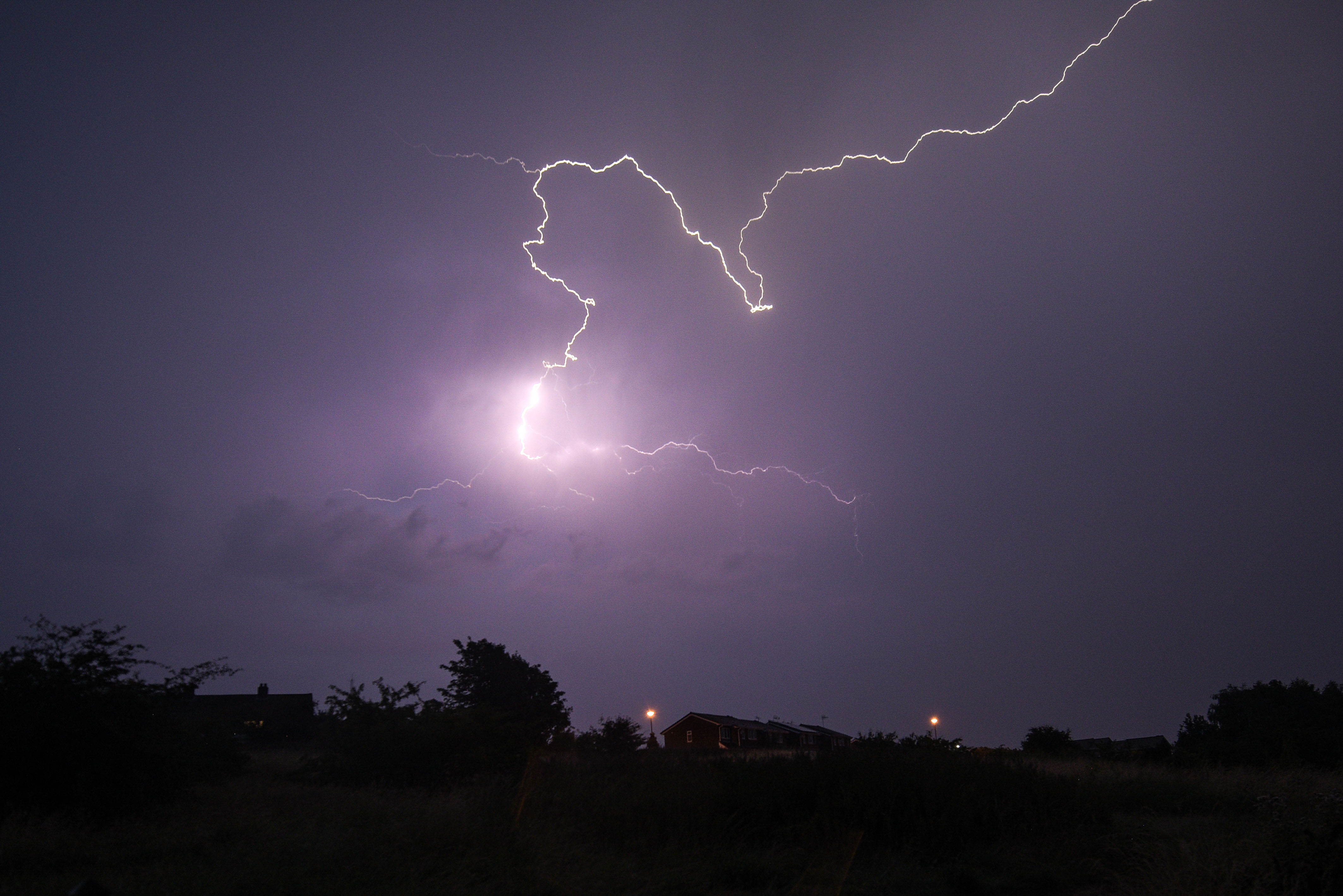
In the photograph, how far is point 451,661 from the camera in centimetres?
3269

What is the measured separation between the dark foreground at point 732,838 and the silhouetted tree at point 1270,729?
1177 centimetres

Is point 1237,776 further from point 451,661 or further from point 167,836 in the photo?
point 451,661

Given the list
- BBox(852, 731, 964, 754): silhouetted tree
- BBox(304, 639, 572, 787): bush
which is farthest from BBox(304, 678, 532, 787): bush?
BBox(852, 731, 964, 754): silhouetted tree

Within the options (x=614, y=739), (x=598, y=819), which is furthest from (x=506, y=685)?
(x=598, y=819)

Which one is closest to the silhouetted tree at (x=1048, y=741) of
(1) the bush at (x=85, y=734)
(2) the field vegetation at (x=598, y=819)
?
(2) the field vegetation at (x=598, y=819)

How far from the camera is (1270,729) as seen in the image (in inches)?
1083

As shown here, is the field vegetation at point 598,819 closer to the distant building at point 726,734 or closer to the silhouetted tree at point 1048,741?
the silhouetted tree at point 1048,741

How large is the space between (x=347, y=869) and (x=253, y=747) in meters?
25.3

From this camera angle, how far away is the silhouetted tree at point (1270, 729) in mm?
21453

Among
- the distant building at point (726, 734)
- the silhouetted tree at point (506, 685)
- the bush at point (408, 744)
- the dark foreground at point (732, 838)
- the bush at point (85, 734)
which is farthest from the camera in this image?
the distant building at point (726, 734)

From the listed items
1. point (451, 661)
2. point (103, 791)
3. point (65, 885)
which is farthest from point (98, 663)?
point (451, 661)

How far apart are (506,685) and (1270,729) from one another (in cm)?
2954

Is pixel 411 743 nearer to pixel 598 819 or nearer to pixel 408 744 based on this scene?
pixel 408 744

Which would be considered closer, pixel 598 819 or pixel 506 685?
pixel 598 819
